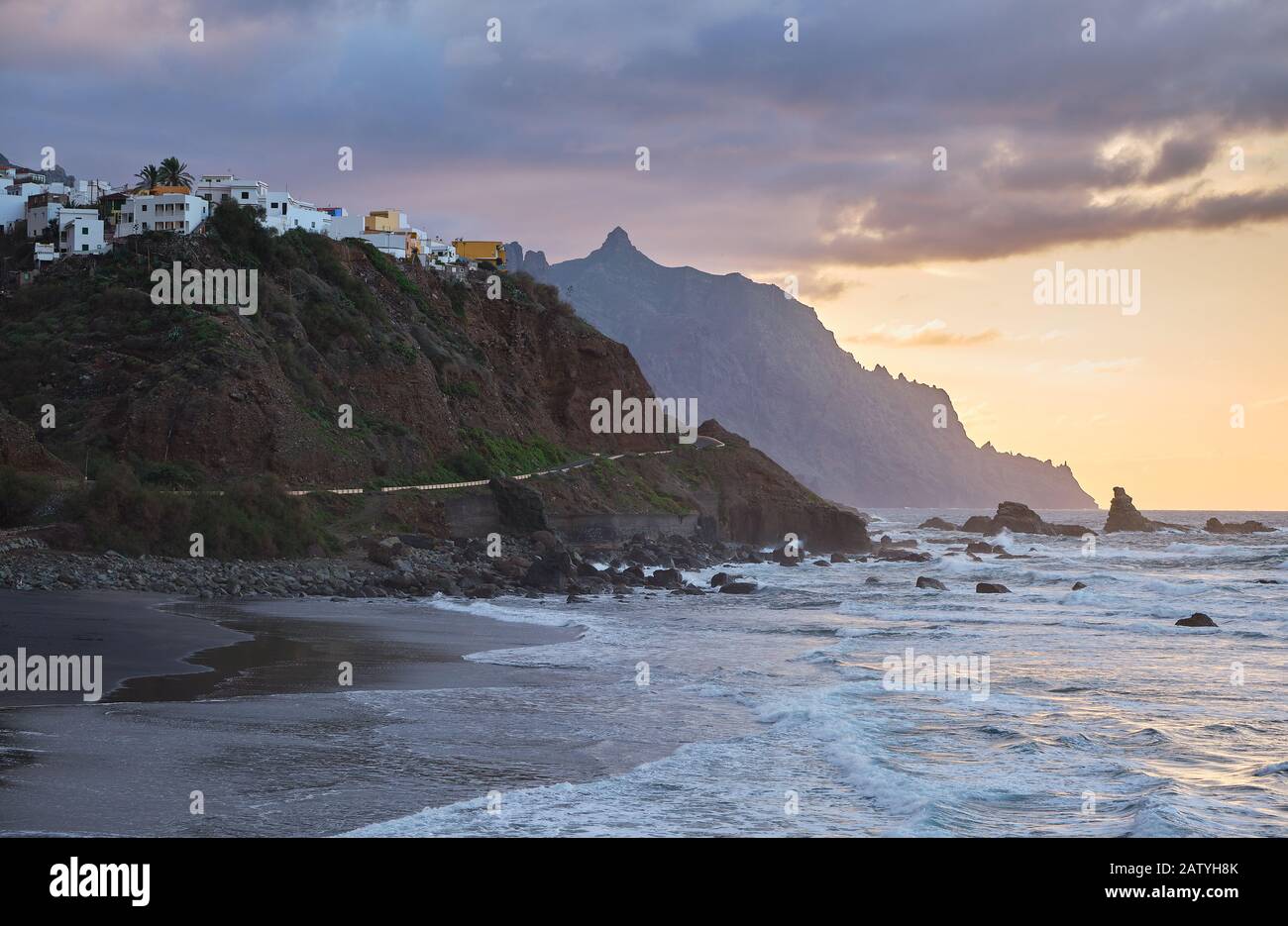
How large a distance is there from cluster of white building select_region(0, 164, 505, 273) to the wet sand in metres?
45.4

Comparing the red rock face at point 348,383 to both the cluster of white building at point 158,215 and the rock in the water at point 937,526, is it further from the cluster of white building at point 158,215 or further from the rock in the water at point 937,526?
the rock in the water at point 937,526

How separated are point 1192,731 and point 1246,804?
481 centimetres

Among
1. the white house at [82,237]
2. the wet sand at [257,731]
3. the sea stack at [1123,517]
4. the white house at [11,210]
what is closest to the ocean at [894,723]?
the wet sand at [257,731]

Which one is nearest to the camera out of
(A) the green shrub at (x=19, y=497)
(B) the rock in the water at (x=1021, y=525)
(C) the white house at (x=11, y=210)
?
(A) the green shrub at (x=19, y=497)

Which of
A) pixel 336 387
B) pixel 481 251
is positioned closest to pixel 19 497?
pixel 336 387

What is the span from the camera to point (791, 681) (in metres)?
22.9

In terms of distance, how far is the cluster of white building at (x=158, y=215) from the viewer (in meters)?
66.4

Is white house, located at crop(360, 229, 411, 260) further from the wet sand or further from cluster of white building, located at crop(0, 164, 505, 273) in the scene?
the wet sand

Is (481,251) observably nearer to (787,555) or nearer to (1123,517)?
(787,555)

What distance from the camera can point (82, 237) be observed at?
2566 inches

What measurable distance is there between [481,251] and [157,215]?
36.9 meters

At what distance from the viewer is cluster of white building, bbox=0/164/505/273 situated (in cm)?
6644

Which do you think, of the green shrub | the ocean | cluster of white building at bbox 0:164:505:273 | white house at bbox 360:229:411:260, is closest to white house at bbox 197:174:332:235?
cluster of white building at bbox 0:164:505:273
